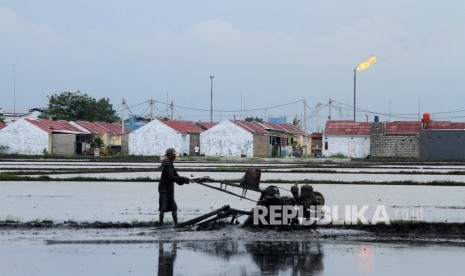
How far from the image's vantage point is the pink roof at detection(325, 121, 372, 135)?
76.4 m

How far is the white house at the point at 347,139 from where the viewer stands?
7656 cm

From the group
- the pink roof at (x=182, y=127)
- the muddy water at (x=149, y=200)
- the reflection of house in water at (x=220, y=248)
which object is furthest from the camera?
the pink roof at (x=182, y=127)

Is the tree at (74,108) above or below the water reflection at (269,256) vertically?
above

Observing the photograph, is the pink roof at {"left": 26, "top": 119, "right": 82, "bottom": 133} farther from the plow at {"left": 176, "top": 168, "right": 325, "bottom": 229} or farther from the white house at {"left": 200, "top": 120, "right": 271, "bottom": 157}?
the plow at {"left": 176, "top": 168, "right": 325, "bottom": 229}

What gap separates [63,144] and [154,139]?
302 inches

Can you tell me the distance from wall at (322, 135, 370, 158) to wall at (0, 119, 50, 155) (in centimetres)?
2341

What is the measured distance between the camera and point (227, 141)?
254 feet

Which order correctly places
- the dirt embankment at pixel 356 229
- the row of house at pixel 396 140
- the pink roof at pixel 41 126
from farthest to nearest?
the pink roof at pixel 41 126 < the row of house at pixel 396 140 < the dirt embankment at pixel 356 229

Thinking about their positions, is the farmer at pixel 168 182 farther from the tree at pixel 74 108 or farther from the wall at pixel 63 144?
the tree at pixel 74 108

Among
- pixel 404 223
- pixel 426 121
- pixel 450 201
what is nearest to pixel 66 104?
pixel 426 121

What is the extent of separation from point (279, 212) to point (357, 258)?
10.4 ft

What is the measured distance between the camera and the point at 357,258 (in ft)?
42.2

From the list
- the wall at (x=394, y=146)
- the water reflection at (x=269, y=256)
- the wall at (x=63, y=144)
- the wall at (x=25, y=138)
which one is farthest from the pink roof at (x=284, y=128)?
the water reflection at (x=269, y=256)

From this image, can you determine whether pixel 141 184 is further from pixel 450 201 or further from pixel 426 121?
pixel 426 121
